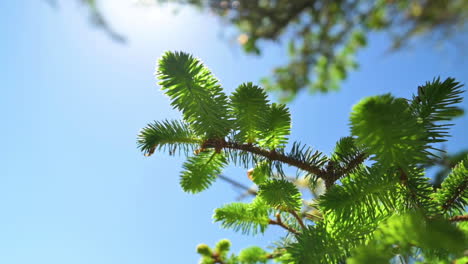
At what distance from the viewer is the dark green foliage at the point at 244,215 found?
125cm

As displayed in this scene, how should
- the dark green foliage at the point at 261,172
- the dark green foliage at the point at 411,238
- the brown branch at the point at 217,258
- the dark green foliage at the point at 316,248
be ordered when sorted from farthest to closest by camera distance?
the dark green foliage at the point at 261,172 < the brown branch at the point at 217,258 < the dark green foliage at the point at 316,248 < the dark green foliage at the point at 411,238

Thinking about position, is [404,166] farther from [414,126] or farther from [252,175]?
[252,175]

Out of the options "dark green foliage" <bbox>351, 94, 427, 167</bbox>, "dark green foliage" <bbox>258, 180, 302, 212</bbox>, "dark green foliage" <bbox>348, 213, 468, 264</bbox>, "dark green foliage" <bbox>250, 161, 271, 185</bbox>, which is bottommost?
"dark green foliage" <bbox>348, 213, 468, 264</bbox>

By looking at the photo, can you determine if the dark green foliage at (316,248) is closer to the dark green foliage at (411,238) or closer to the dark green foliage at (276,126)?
the dark green foliage at (411,238)

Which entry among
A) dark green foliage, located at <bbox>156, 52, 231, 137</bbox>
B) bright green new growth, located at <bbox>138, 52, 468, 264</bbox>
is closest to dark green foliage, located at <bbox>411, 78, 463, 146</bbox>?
bright green new growth, located at <bbox>138, 52, 468, 264</bbox>

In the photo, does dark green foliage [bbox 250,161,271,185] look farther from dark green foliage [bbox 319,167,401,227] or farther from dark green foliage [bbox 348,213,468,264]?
dark green foliage [bbox 348,213,468,264]

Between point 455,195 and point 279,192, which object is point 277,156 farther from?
point 455,195

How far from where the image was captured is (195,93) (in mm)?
1095

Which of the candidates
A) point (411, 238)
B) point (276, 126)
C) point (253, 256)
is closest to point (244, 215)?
point (253, 256)

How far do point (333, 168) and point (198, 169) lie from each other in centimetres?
54

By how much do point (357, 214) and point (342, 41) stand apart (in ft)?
5.53

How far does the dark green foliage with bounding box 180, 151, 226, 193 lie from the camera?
118cm

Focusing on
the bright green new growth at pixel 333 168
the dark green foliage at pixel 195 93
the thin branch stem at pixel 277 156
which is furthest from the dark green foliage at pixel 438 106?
the dark green foliage at pixel 195 93

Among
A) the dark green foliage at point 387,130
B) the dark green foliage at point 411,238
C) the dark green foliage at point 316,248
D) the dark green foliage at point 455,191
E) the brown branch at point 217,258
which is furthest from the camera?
the brown branch at point 217,258
